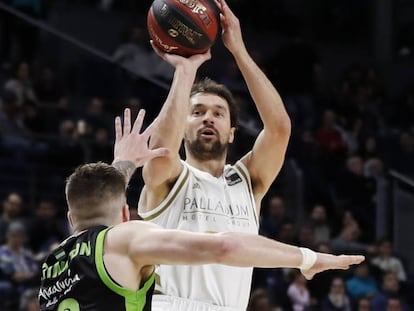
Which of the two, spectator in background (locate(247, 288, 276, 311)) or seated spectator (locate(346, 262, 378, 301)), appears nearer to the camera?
spectator in background (locate(247, 288, 276, 311))

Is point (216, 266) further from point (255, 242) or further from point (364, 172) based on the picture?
point (364, 172)

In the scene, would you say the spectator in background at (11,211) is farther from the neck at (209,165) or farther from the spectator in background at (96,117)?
the neck at (209,165)

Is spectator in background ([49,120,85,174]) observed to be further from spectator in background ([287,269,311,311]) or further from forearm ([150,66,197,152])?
forearm ([150,66,197,152])

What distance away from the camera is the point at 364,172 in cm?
1368

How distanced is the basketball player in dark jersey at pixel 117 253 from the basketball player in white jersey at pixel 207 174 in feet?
4.11

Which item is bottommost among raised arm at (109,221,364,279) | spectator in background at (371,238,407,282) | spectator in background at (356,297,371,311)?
raised arm at (109,221,364,279)

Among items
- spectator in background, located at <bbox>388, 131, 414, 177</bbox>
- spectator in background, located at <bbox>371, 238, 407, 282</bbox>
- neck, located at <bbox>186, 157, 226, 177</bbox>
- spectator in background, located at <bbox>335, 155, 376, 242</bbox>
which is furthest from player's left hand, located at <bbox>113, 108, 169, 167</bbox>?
spectator in background, located at <bbox>388, 131, 414, 177</bbox>

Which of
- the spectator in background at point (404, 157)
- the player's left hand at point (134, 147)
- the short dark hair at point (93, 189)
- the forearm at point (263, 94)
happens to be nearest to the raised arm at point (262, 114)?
the forearm at point (263, 94)

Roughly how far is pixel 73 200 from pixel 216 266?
1.57m

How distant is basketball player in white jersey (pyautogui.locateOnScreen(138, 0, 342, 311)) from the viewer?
582cm

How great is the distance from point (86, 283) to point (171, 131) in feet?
5.27

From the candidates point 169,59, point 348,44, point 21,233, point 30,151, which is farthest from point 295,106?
point 169,59

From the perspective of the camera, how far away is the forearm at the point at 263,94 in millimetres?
6305

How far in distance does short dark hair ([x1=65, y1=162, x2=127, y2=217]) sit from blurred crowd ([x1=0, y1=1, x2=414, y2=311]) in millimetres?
5671
